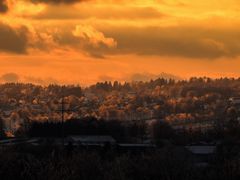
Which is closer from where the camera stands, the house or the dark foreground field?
the dark foreground field

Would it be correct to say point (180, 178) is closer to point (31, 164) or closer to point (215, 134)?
point (31, 164)

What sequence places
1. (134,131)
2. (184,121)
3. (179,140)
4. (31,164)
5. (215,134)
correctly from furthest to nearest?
(184,121), (134,131), (215,134), (179,140), (31,164)

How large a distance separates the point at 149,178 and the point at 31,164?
18.0 ft

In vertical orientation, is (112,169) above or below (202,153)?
above

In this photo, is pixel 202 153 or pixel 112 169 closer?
pixel 112 169

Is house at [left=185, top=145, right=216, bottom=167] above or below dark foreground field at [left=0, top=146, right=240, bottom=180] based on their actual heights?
below

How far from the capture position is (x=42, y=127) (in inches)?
3713

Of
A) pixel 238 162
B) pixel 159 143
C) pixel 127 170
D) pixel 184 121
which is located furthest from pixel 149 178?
pixel 184 121

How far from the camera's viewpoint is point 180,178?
37188 mm

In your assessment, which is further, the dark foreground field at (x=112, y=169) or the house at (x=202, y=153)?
the house at (x=202, y=153)

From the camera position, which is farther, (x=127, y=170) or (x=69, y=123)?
(x=69, y=123)

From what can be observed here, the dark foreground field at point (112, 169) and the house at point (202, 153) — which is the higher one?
the dark foreground field at point (112, 169)

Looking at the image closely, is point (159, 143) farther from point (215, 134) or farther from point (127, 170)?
point (127, 170)

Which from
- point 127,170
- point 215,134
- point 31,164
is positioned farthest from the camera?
point 215,134
